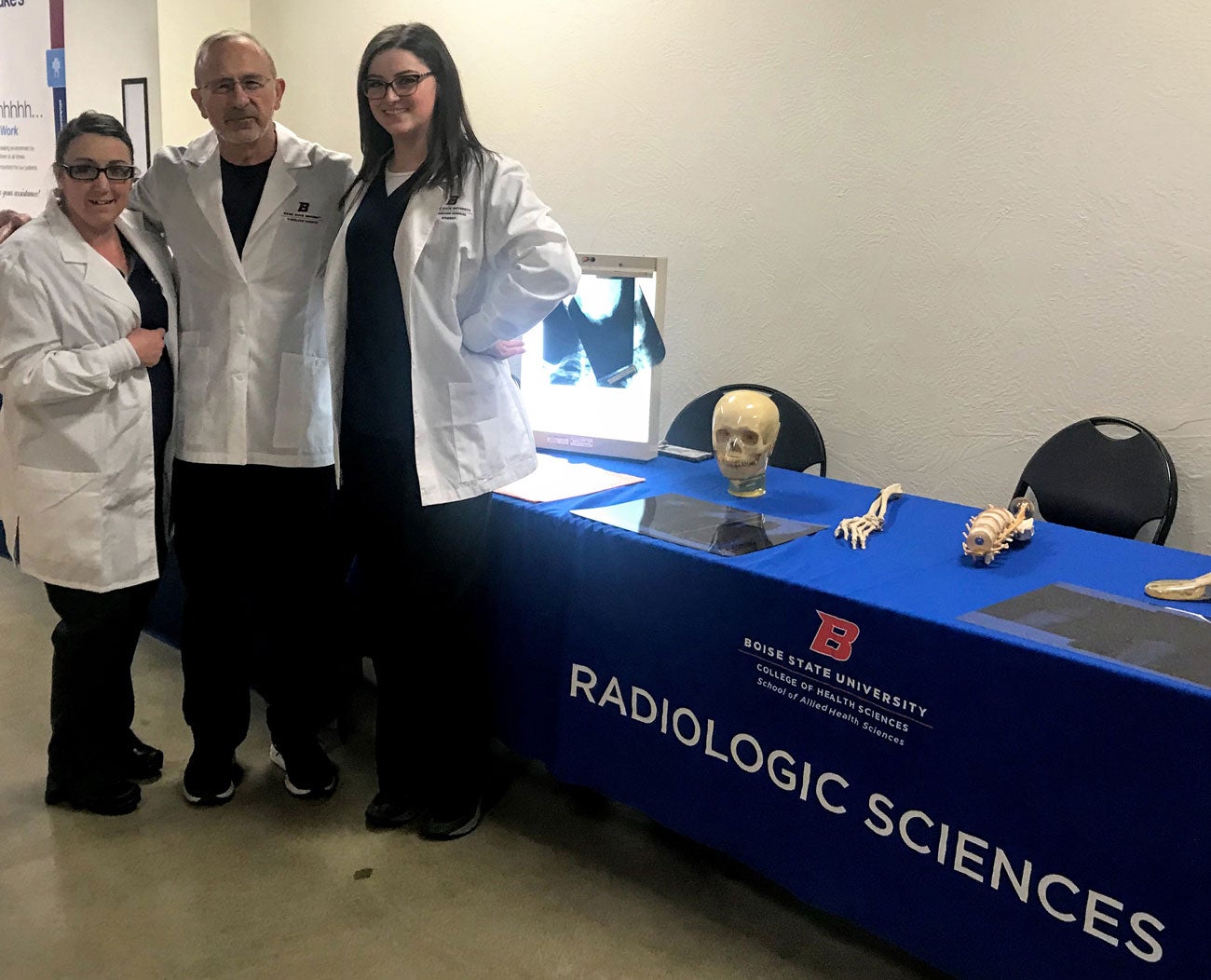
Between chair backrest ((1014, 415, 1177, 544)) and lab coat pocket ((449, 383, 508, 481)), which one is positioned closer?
lab coat pocket ((449, 383, 508, 481))

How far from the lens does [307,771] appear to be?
7.09 feet

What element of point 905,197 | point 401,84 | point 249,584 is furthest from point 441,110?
point 905,197

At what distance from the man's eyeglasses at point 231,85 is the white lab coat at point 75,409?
327 millimetres

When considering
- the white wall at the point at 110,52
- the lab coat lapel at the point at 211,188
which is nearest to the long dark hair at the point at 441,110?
the lab coat lapel at the point at 211,188

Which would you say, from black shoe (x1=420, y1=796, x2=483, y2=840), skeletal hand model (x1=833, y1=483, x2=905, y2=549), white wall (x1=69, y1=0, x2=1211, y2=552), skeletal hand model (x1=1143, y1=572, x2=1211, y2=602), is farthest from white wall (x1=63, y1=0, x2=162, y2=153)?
skeletal hand model (x1=1143, y1=572, x2=1211, y2=602)

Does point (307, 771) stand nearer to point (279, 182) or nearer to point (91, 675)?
point (91, 675)

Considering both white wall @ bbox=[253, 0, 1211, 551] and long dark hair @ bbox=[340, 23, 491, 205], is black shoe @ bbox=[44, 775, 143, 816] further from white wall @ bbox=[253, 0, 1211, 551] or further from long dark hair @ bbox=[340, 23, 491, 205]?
white wall @ bbox=[253, 0, 1211, 551]

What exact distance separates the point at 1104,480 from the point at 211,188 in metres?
2.00

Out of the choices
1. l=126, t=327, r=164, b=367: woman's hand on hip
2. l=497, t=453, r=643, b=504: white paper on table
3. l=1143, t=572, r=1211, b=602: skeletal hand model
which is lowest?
l=497, t=453, r=643, b=504: white paper on table

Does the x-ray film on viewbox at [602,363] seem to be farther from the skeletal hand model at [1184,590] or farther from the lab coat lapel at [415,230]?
the skeletal hand model at [1184,590]

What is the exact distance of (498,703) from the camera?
2133mm

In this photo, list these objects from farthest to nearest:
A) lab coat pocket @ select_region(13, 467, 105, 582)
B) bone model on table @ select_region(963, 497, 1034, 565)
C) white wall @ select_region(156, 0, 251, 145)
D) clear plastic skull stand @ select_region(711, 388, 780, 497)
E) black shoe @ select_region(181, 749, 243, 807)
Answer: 1. white wall @ select_region(156, 0, 251, 145)
2. black shoe @ select_region(181, 749, 243, 807)
3. clear plastic skull stand @ select_region(711, 388, 780, 497)
4. lab coat pocket @ select_region(13, 467, 105, 582)
5. bone model on table @ select_region(963, 497, 1034, 565)

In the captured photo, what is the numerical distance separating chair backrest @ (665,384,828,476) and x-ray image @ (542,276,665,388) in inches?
16.1

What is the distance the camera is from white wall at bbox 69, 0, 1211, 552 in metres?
2.24
